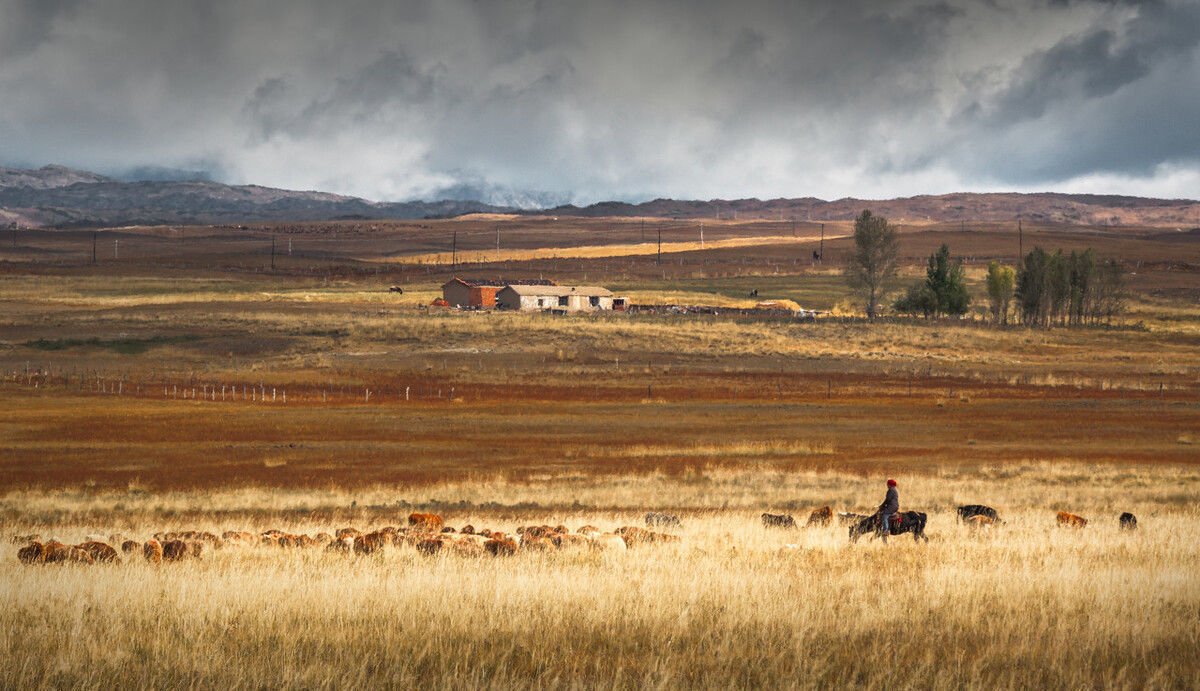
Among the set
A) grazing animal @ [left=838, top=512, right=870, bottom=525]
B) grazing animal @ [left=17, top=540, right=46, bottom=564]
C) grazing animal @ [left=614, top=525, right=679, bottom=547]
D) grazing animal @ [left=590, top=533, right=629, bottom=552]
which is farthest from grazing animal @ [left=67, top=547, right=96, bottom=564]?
grazing animal @ [left=838, top=512, right=870, bottom=525]

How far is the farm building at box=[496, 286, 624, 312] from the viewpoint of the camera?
124 meters

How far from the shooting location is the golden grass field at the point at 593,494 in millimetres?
8938

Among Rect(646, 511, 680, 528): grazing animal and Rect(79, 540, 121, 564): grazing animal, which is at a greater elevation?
Rect(79, 540, 121, 564): grazing animal

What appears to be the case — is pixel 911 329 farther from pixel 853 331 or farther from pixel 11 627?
pixel 11 627

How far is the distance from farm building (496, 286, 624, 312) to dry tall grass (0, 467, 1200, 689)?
107 m

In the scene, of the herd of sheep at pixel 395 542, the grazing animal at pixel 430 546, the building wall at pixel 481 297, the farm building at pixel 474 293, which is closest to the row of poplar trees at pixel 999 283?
the farm building at pixel 474 293

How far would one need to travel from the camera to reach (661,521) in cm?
2238

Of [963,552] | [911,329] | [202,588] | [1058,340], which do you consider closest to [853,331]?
[911,329]

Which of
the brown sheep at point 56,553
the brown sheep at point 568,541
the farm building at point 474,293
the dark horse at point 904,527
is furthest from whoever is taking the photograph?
the farm building at point 474,293

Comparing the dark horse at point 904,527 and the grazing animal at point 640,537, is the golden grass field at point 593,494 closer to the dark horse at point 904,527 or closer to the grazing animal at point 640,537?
the dark horse at point 904,527

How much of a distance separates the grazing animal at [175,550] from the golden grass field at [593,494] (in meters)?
0.77

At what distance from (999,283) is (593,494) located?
113435 mm

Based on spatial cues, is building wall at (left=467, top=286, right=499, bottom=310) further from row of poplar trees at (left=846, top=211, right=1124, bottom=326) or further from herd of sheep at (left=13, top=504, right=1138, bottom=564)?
herd of sheep at (left=13, top=504, right=1138, bottom=564)

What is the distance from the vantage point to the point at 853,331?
10438cm
